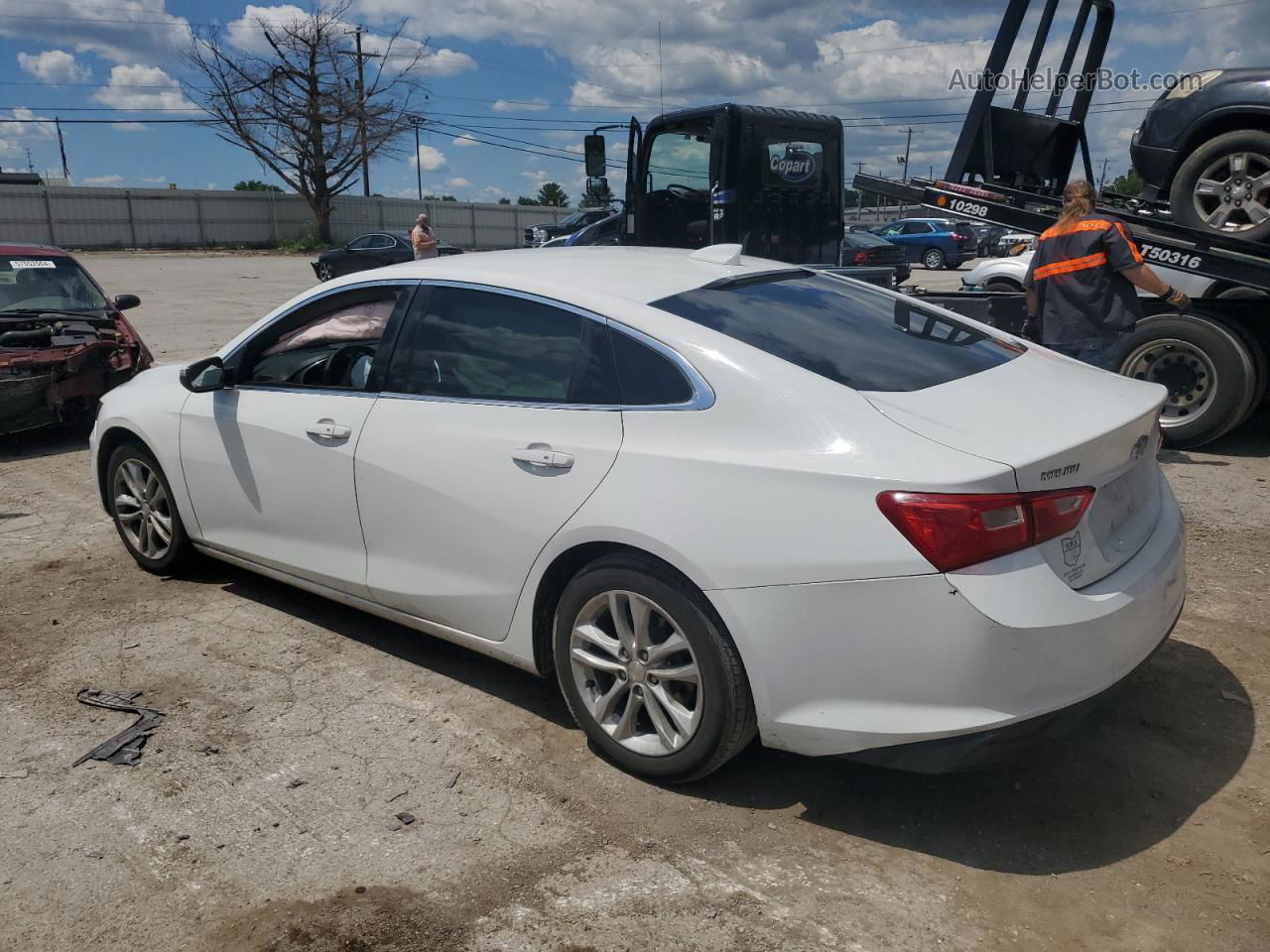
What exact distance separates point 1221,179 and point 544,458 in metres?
6.55

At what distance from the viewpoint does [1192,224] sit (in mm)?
7703

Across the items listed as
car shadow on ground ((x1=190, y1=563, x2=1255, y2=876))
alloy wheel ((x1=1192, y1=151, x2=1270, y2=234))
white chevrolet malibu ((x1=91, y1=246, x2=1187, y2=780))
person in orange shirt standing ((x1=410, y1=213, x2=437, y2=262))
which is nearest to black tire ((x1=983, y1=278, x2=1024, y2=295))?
alloy wheel ((x1=1192, y1=151, x2=1270, y2=234))

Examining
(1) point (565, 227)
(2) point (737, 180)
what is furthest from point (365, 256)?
(2) point (737, 180)

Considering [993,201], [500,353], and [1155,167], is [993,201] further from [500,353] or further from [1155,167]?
[500,353]

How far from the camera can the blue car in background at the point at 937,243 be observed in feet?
111

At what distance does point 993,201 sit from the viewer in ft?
27.1

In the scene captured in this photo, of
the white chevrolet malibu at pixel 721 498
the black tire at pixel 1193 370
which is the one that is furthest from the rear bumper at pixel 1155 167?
the white chevrolet malibu at pixel 721 498

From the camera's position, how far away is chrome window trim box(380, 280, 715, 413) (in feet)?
10.3

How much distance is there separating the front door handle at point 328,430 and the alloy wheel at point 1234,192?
655cm

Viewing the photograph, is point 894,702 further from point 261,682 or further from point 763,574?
point 261,682

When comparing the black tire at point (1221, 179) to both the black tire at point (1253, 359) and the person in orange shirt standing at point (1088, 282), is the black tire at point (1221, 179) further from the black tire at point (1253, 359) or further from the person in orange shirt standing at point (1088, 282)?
the person in orange shirt standing at point (1088, 282)

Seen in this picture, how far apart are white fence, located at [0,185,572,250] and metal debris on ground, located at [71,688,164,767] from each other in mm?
42283

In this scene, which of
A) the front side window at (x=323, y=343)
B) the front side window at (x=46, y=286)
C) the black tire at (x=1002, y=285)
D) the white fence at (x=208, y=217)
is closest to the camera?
the front side window at (x=323, y=343)

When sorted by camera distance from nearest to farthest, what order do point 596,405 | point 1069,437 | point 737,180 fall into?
point 1069,437 → point 596,405 → point 737,180
